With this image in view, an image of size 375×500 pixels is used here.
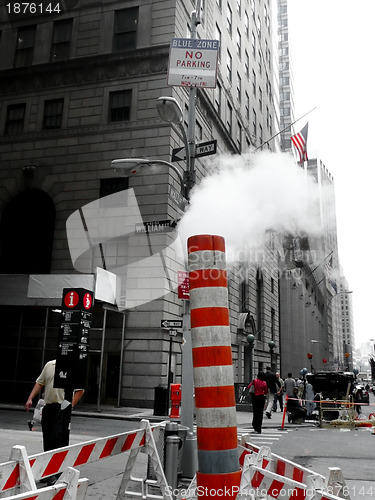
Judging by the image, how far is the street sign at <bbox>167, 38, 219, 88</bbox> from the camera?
9.05 metres

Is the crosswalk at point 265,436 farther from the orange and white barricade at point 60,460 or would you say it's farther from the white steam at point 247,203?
the orange and white barricade at point 60,460

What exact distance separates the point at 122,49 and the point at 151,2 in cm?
256

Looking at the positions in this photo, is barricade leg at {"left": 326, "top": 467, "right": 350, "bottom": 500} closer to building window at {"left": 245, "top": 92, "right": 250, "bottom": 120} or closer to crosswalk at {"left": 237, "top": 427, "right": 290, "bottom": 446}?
crosswalk at {"left": 237, "top": 427, "right": 290, "bottom": 446}

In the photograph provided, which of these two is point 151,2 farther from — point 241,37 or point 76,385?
point 76,385

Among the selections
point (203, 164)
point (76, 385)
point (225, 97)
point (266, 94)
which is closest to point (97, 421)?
point (76, 385)

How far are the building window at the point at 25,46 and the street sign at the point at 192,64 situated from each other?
1670cm

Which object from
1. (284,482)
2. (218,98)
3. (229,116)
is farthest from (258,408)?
(229,116)

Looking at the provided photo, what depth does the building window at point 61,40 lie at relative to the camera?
2258 centimetres

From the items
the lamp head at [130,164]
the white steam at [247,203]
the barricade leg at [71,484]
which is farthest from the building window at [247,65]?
the barricade leg at [71,484]

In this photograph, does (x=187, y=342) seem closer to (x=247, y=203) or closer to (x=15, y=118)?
(x=247, y=203)

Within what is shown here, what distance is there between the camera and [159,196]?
749 inches

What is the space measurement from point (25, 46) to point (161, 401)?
62.5 ft

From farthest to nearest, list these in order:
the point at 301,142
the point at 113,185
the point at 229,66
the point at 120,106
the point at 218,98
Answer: the point at 229,66, the point at 218,98, the point at 120,106, the point at 113,185, the point at 301,142

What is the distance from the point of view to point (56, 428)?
6.00 meters
